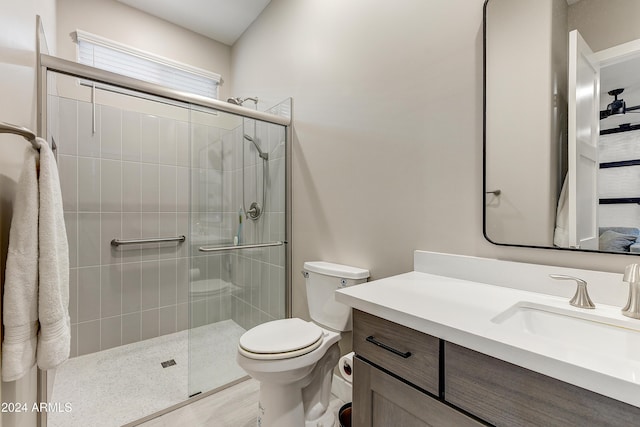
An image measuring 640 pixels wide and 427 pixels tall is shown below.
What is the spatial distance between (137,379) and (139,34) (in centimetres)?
276

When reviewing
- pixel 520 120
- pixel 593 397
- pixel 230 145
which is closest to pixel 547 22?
pixel 520 120

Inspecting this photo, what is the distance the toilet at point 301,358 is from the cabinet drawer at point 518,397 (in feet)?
2.30

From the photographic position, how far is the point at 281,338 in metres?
1.31

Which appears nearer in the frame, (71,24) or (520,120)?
(520,120)

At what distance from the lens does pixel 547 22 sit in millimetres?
970

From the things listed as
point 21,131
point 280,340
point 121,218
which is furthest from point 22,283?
point 121,218

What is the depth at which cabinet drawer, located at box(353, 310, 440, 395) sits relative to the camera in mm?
722

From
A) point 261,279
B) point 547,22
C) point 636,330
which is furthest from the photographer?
point 261,279

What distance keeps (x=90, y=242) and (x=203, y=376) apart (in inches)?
54.6

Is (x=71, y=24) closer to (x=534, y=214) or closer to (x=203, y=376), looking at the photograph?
(x=203, y=376)

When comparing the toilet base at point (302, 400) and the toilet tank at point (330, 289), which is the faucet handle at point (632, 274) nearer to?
the toilet tank at point (330, 289)

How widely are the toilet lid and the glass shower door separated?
63cm

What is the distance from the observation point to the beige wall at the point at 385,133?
1.16 metres

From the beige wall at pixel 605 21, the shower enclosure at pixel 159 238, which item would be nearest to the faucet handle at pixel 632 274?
the beige wall at pixel 605 21
